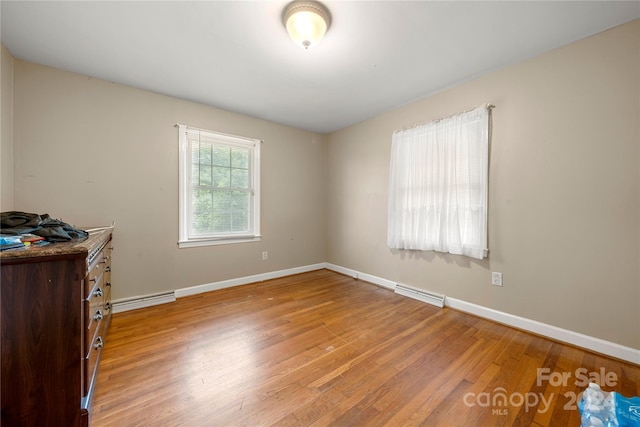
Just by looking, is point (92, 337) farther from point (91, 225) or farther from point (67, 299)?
point (91, 225)

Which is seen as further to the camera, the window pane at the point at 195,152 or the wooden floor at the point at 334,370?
the window pane at the point at 195,152

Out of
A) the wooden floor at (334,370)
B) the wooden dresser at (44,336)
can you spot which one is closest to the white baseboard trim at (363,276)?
the wooden floor at (334,370)

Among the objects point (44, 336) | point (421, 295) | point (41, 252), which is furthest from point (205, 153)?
point (421, 295)

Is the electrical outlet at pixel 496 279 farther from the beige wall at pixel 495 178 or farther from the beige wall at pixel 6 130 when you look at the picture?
the beige wall at pixel 6 130

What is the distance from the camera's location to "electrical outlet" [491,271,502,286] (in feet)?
7.60

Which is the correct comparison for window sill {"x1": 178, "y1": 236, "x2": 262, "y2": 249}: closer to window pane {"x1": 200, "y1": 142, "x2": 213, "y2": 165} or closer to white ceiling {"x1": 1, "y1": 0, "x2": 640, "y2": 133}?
window pane {"x1": 200, "y1": 142, "x2": 213, "y2": 165}

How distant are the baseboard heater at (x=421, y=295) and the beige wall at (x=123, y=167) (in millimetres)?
1974

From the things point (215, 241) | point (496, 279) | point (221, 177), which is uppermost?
point (221, 177)

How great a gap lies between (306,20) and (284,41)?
1.27 ft

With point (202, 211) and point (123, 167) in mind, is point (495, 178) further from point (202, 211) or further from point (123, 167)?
point (123, 167)

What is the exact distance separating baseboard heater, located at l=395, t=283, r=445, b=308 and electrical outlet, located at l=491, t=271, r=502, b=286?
0.55m

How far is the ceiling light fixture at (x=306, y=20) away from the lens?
1.56 metres

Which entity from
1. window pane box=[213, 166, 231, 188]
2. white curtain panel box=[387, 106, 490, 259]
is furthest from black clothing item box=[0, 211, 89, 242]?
white curtain panel box=[387, 106, 490, 259]

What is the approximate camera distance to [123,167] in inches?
102
